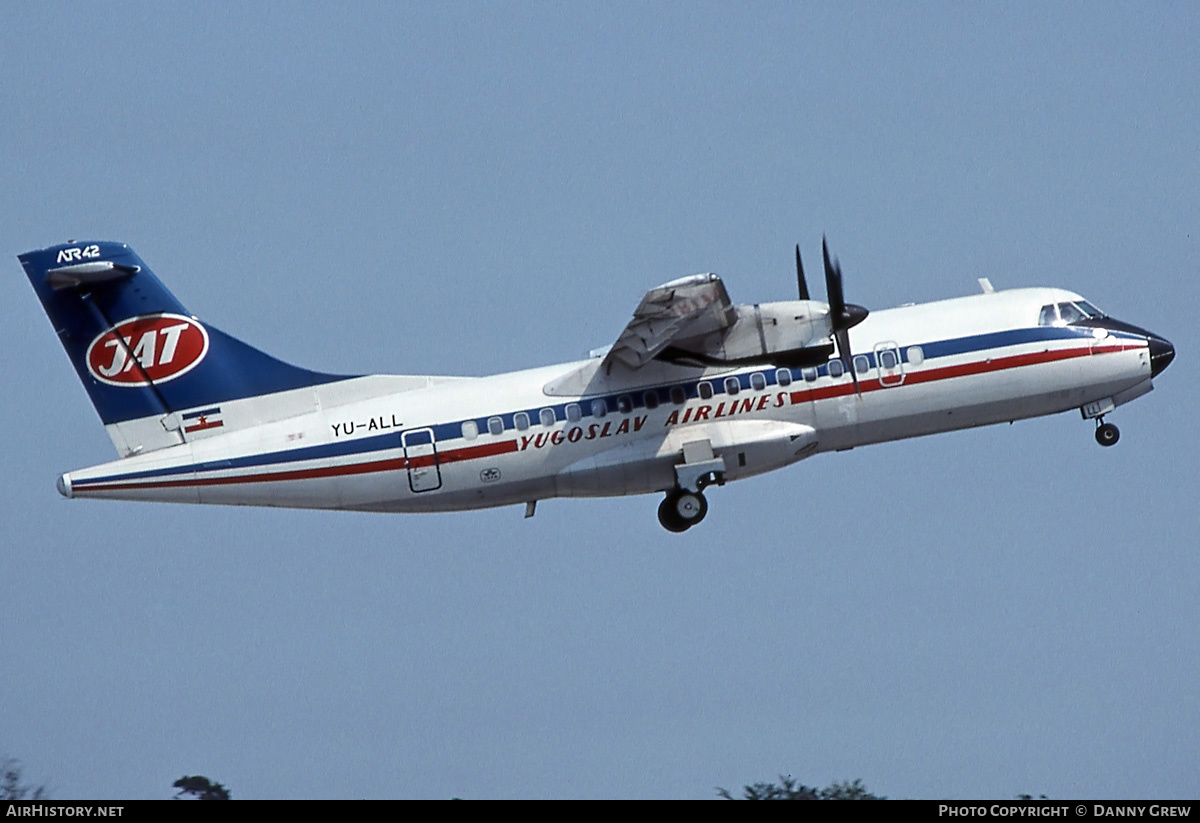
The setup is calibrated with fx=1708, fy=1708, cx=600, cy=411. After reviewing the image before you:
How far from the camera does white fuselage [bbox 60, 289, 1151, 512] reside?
88.8ft

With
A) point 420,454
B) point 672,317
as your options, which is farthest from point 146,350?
point 672,317

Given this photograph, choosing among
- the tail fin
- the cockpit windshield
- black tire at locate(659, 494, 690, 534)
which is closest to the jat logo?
the tail fin

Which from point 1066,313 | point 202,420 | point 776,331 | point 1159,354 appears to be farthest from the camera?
point 1159,354

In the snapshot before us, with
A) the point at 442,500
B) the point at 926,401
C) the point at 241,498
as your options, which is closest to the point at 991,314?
the point at 926,401

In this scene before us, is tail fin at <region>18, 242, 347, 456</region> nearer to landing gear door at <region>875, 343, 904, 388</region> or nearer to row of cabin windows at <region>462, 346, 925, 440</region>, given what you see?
row of cabin windows at <region>462, 346, 925, 440</region>

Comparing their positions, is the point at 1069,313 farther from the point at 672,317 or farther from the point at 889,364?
the point at 672,317

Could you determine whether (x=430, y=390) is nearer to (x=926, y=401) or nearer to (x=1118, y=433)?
(x=926, y=401)

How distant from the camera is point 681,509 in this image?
28047 mm

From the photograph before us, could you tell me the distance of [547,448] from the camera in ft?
89.8

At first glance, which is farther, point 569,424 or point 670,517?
point 670,517

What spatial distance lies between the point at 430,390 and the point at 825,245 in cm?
677

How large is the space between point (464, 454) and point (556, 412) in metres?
1.62

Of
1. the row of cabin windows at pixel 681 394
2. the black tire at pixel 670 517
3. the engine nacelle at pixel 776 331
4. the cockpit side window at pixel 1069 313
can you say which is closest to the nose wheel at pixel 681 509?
the black tire at pixel 670 517
